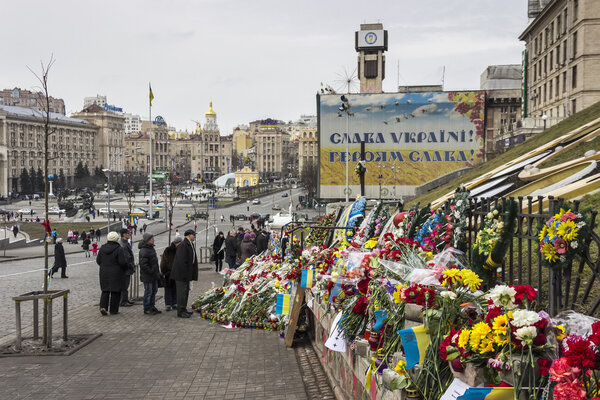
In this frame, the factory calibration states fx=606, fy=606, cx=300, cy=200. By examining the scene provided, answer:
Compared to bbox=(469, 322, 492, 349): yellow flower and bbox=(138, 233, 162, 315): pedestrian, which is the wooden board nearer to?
→ bbox=(138, 233, 162, 315): pedestrian

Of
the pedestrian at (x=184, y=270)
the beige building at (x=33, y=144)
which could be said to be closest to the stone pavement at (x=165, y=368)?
the pedestrian at (x=184, y=270)

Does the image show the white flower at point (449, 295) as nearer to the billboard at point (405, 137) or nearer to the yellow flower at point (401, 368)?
the yellow flower at point (401, 368)

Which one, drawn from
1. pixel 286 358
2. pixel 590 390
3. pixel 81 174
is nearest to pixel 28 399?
pixel 286 358

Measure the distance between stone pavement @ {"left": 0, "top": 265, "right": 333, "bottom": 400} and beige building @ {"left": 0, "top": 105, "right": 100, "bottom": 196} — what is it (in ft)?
405

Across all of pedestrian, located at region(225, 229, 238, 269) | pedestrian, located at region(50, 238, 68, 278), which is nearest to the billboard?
pedestrian, located at region(225, 229, 238, 269)

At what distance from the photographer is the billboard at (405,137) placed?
179ft

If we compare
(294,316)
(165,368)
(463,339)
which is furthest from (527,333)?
(294,316)

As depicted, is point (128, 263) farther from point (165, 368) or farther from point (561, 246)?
point (561, 246)

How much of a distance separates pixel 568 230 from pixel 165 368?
16.5ft

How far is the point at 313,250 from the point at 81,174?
147m

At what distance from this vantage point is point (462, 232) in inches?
256

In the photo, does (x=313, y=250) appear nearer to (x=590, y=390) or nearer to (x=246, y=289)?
(x=246, y=289)

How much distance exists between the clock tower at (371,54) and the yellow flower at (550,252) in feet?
344

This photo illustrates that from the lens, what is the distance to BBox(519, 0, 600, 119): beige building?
42062mm
